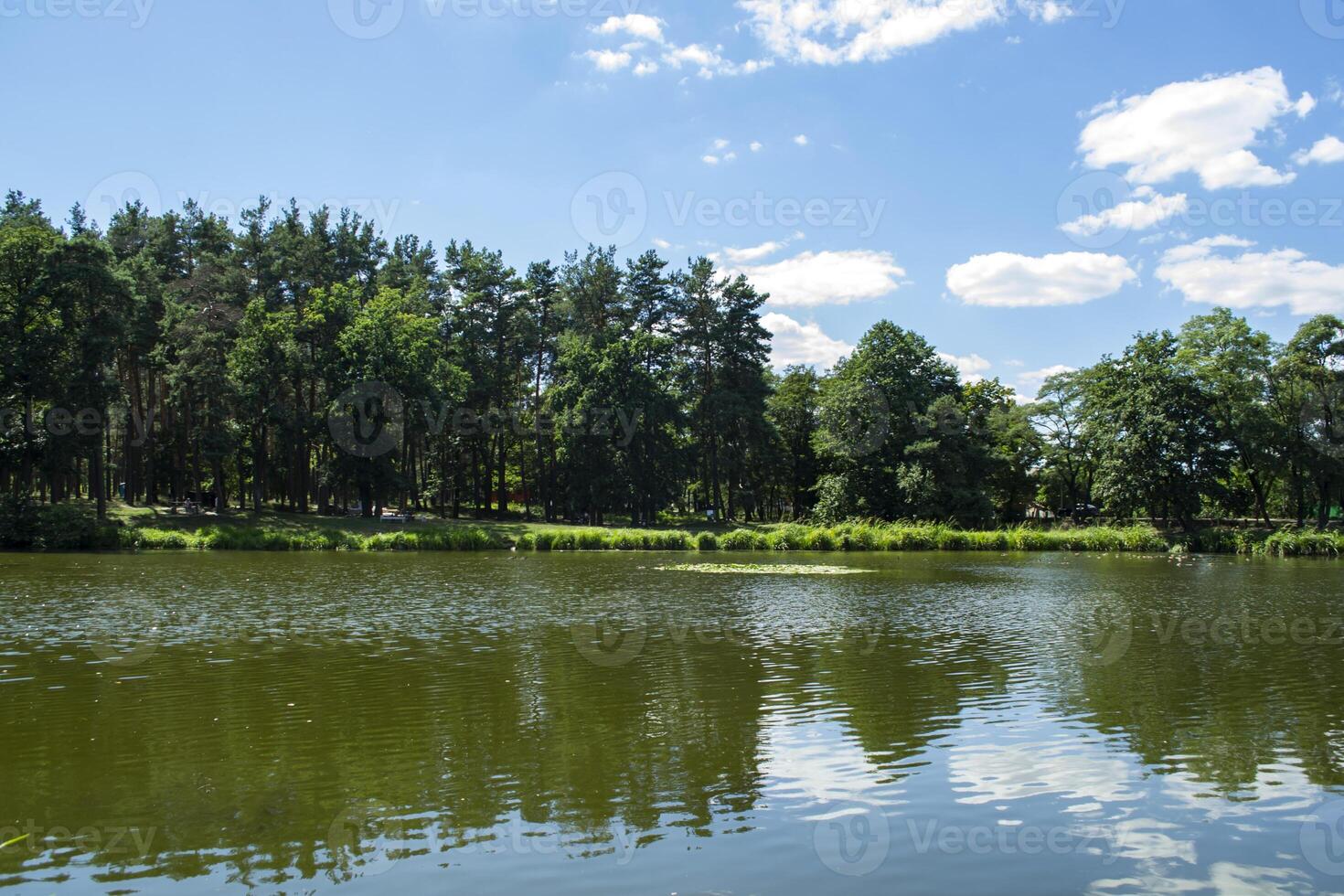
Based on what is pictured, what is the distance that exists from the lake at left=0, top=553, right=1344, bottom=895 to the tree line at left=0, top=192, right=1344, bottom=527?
112ft

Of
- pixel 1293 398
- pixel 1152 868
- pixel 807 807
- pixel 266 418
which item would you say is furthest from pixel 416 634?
pixel 1293 398

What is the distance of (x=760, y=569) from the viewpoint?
37.8m

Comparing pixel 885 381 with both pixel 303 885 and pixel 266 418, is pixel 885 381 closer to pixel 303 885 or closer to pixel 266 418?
pixel 266 418

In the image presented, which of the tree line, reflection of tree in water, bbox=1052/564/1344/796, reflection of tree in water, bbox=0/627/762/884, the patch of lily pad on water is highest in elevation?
the tree line

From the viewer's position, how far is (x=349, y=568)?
36.0 meters

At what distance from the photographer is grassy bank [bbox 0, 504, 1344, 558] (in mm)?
47094

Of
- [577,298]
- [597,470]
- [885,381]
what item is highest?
[577,298]

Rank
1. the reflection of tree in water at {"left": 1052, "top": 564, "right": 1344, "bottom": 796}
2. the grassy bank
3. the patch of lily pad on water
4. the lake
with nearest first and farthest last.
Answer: the lake < the reflection of tree in water at {"left": 1052, "top": 564, "right": 1344, "bottom": 796} < the patch of lily pad on water < the grassy bank

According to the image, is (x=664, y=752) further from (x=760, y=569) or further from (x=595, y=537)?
(x=595, y=537)

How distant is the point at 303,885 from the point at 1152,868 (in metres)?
6.68

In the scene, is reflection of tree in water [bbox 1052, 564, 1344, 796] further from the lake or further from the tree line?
the tree line

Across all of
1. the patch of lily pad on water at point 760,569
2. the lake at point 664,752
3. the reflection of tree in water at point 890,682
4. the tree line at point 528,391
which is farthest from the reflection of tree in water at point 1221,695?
the tree line at point 528,391

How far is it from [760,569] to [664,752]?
27.8m

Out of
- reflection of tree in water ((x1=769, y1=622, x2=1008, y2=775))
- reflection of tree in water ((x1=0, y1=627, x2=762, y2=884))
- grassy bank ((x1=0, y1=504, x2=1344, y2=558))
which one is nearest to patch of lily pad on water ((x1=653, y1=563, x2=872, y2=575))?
grassy bank ((x1=0, y1=504, x2=1344, y2=558))
